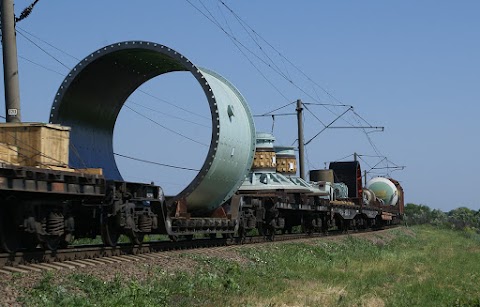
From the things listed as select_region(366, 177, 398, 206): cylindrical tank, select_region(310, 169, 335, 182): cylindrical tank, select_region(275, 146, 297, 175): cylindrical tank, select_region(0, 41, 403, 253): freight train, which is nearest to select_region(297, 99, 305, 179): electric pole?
select_region(310, 169, 335, 182): cylindrical tank

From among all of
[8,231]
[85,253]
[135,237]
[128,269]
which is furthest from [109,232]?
[128,269]

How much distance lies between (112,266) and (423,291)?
627cm

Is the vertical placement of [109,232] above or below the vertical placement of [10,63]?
below

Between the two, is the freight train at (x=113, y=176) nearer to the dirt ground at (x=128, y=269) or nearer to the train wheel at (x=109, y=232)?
the train wheel at (x=109, y=232)

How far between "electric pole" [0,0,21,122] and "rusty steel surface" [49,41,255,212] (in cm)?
153

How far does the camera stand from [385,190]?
63.2 metres

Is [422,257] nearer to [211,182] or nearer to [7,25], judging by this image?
[211,182]

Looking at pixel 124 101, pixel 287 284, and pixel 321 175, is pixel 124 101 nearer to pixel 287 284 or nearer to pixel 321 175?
pixel 287 284

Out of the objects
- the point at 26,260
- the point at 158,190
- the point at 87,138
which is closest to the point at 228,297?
the point at 26,260

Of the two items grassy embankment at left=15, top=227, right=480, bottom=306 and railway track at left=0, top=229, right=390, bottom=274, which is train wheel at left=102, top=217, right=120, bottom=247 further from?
grassy embankment at left=15, top=227, right=480, bottom=306

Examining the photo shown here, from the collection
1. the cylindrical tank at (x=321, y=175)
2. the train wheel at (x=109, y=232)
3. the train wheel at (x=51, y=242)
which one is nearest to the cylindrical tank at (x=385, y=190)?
the cylindrical tank at (x=321, y=175)

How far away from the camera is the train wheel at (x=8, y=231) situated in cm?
1409

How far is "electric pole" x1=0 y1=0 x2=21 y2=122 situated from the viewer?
18.3 metres

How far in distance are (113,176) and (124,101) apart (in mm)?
2275
